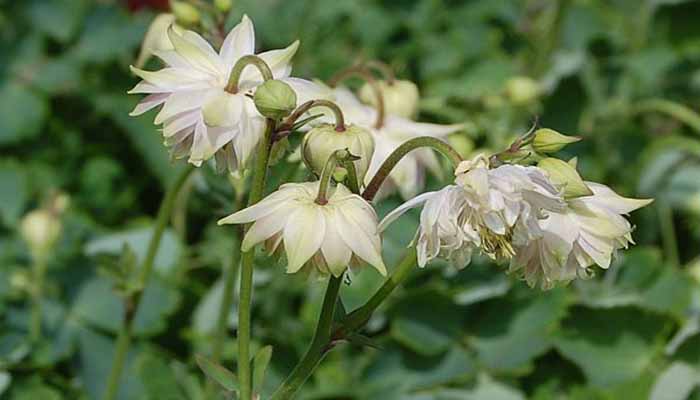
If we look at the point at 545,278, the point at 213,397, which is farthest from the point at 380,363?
the point at 545,278

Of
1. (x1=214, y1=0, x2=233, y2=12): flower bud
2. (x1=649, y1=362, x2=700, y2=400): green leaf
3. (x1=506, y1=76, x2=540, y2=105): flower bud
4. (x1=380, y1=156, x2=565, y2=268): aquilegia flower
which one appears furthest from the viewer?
(x1=506, y1=76, x2=540, y2=105): flower bud

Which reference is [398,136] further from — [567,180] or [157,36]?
[567,180]

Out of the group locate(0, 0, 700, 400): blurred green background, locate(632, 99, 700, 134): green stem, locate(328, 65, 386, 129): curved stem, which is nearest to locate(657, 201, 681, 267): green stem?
locate(0, 0, 700, 400): blurred green background

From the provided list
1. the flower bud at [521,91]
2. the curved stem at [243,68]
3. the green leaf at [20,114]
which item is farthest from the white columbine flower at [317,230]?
the green leaf at [20,114]

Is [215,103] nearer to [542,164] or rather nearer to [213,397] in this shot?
[542,164]

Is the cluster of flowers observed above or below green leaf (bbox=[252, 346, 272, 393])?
above

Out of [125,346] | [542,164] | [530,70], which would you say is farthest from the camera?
[530,70]

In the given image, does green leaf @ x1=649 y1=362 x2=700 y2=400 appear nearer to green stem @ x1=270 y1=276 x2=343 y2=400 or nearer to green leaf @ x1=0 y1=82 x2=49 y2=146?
green stem @ x1=270 y1=276 x2=343 y2=400
